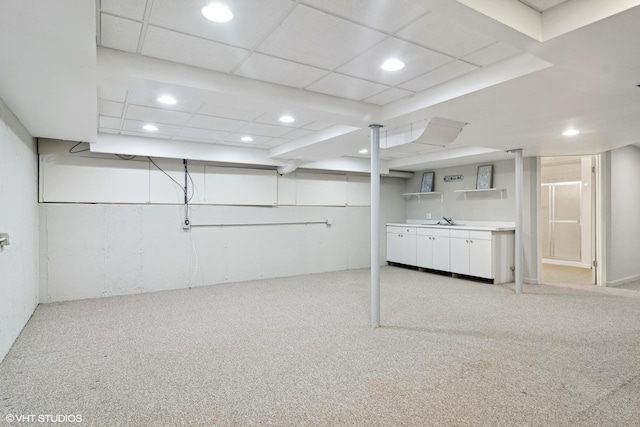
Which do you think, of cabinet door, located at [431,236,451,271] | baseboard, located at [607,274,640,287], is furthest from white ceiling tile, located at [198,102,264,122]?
baseboard, located at [607,274,640,287]

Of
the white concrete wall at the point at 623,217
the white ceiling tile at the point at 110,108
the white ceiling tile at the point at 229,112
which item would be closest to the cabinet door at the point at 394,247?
the white concrete wall at the point at 623,217

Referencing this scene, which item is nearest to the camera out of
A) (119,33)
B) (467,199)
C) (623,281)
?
(119,33)

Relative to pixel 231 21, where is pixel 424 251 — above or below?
below

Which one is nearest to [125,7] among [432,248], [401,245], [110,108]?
[110,108]

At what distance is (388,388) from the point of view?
8.06ft

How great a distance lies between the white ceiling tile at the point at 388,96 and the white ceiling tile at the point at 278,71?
0.72m

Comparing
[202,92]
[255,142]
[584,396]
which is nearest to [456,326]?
[584,396]

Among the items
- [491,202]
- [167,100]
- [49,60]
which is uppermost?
[167,100]

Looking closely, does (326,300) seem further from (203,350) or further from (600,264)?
(600,264)

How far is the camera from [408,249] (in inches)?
296

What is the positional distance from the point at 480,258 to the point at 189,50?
5446 mm

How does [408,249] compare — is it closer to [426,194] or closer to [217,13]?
[426,194]

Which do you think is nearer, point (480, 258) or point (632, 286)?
point (632, 286)

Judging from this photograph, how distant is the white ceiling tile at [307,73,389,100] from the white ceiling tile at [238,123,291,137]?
1340 millimetres
